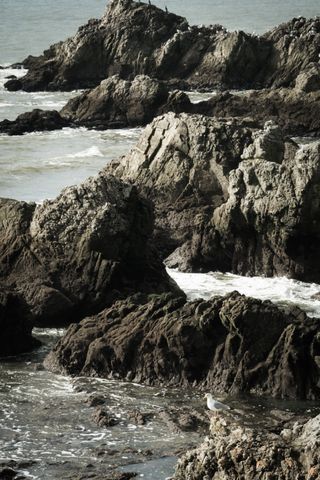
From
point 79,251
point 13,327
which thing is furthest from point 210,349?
point 79,251

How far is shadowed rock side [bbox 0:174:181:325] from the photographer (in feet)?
64.5

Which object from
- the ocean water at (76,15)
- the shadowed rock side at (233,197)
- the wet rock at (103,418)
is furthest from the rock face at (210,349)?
the ocean water at (76,15)

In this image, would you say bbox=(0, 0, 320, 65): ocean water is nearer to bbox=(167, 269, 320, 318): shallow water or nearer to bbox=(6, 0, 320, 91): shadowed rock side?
bbox=(6, 0, 320, 91): shadowed rock side

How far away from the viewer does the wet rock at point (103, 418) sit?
47.9ft

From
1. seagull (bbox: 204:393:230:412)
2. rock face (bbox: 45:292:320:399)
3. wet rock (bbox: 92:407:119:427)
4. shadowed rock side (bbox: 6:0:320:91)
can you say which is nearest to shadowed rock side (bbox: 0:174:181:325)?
rock face (bbox: 45:292:320:399)

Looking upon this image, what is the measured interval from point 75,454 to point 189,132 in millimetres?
13988

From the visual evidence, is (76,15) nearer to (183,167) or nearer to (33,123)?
(33,123)

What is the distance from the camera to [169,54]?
175ft

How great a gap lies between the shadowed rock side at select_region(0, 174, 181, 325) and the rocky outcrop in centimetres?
1879

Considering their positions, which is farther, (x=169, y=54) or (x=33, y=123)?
(x=169, y=54)

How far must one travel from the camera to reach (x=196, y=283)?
22.4 m

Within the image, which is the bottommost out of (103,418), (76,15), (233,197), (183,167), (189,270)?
(103,418)

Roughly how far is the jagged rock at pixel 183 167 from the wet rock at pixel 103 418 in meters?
9.67

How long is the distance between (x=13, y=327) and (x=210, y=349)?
3226 mm
